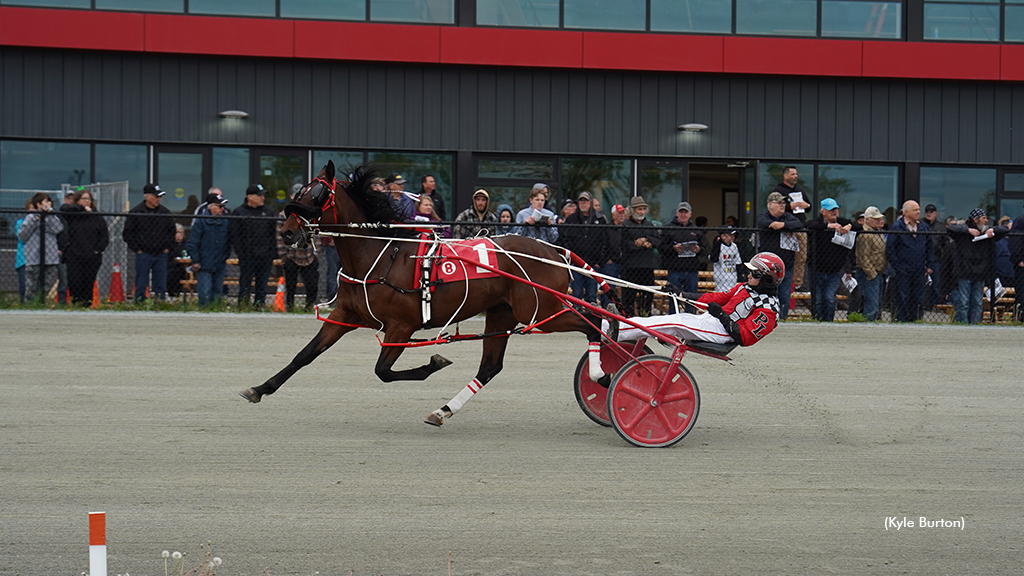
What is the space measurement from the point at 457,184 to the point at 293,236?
11561mm

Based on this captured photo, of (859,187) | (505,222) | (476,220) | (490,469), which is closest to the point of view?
(490,469)

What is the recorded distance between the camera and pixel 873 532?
5.14 m

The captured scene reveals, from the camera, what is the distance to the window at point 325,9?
59.4ft

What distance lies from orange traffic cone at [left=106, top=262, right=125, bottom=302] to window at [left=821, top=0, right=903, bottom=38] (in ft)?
43.9

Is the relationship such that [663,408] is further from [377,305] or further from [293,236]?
[293,236]

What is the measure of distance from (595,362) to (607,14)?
12655mm

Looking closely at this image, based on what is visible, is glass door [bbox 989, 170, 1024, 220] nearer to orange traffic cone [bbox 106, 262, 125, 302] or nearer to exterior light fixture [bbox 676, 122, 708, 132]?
exterior light fixture [bbox 676, 122, 708, 132]

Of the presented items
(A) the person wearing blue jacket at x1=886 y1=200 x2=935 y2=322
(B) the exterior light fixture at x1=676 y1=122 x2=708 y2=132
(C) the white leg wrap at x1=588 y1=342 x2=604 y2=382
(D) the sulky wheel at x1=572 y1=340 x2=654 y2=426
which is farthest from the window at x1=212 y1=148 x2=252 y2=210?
(C) the white leg wrap at x1=588 y1=342 x2=604 y2=382

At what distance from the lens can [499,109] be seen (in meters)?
18.8

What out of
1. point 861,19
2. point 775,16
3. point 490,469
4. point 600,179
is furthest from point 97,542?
point 861,19

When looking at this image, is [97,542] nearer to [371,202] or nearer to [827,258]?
[371,202]

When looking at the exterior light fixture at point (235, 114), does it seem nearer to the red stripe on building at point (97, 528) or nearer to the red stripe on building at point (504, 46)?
the red stripe on building at point (504, 46)

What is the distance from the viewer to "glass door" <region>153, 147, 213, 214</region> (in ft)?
59.8

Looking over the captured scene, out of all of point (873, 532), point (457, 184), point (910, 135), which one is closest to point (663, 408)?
point (873, 532)
